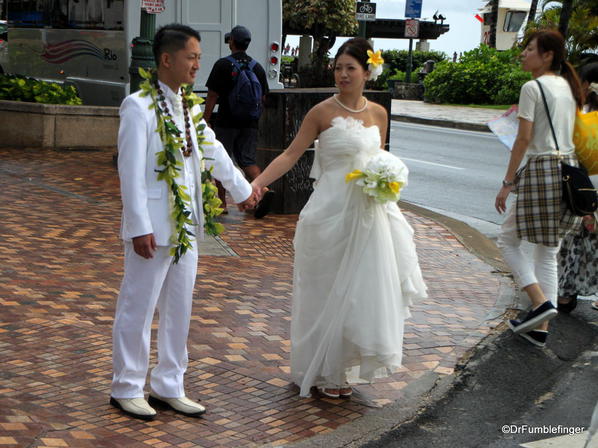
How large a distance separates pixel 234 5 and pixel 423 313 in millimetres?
11640

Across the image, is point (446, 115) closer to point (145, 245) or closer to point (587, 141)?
point (587, 141)

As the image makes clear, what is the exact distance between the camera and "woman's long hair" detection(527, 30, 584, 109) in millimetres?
6562

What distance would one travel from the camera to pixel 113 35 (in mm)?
17781

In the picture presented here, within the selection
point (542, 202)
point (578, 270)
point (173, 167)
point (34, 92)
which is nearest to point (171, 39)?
point (173, 167)

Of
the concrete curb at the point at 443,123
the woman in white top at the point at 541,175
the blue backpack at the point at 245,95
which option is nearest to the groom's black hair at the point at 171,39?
the woman in white top at the point at 541,175

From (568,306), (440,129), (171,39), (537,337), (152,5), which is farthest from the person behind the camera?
(440,129)

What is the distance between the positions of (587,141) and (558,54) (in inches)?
26.9

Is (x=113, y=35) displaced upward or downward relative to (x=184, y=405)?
upward

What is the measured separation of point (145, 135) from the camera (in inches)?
188

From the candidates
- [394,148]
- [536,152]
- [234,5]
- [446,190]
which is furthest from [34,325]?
[394,148]

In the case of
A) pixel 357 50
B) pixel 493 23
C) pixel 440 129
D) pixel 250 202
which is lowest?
pixel 440 129

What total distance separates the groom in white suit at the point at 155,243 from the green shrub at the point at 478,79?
2982cm

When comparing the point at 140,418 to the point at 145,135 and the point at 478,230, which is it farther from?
the point at 478,230

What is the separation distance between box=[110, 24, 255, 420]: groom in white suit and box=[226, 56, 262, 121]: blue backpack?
17.9 feet
